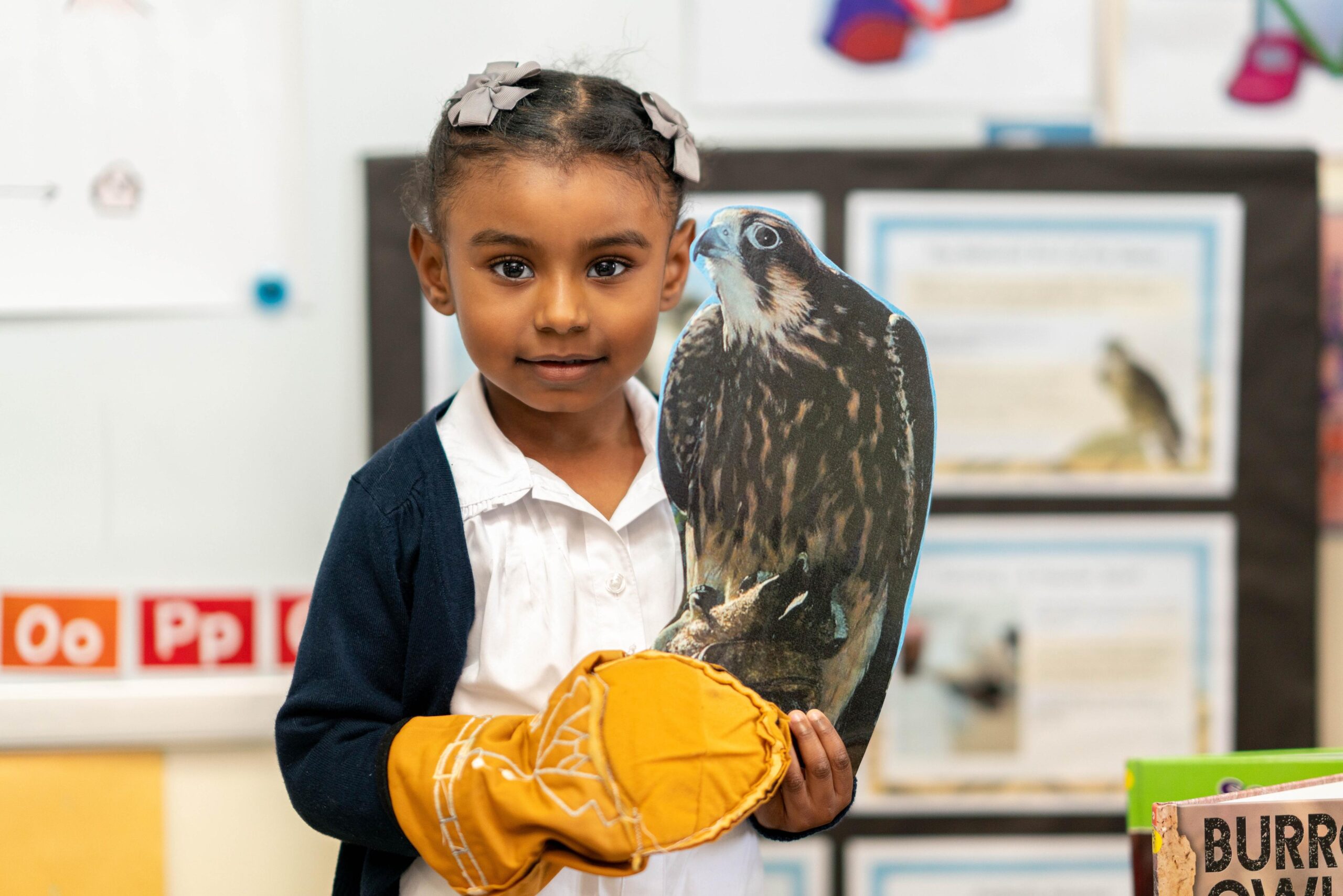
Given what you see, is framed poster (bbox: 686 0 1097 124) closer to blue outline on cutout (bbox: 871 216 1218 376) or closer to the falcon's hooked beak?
blue outline on cutout (bbox: 871 216 1218 376)

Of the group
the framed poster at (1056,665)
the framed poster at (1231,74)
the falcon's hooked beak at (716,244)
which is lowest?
the framed poster at (1056,665)

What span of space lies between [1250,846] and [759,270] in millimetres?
381

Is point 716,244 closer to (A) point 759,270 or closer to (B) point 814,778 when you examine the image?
(A) point 759,270

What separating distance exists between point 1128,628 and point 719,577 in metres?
0.59

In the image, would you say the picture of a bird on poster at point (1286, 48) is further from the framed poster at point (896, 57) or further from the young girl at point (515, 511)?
the young girl at point (515, 511)

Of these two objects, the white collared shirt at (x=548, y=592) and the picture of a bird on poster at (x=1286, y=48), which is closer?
the white collared shirt at (x=548, y=592)

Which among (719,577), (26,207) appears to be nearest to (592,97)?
(719,577)

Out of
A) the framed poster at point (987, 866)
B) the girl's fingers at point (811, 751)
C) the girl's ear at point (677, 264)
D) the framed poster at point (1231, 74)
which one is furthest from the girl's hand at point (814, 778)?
the framed poster at point (1231, 74)

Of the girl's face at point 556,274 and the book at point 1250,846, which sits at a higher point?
the girl's face at point 556,274

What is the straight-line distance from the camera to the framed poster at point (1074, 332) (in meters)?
0.95

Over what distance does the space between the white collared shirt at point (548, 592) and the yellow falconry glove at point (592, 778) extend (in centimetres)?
6

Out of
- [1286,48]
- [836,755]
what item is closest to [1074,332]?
[1286,48]

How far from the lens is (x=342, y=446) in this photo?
0.93 metres

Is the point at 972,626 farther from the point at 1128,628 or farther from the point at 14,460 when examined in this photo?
the point at 14,460
